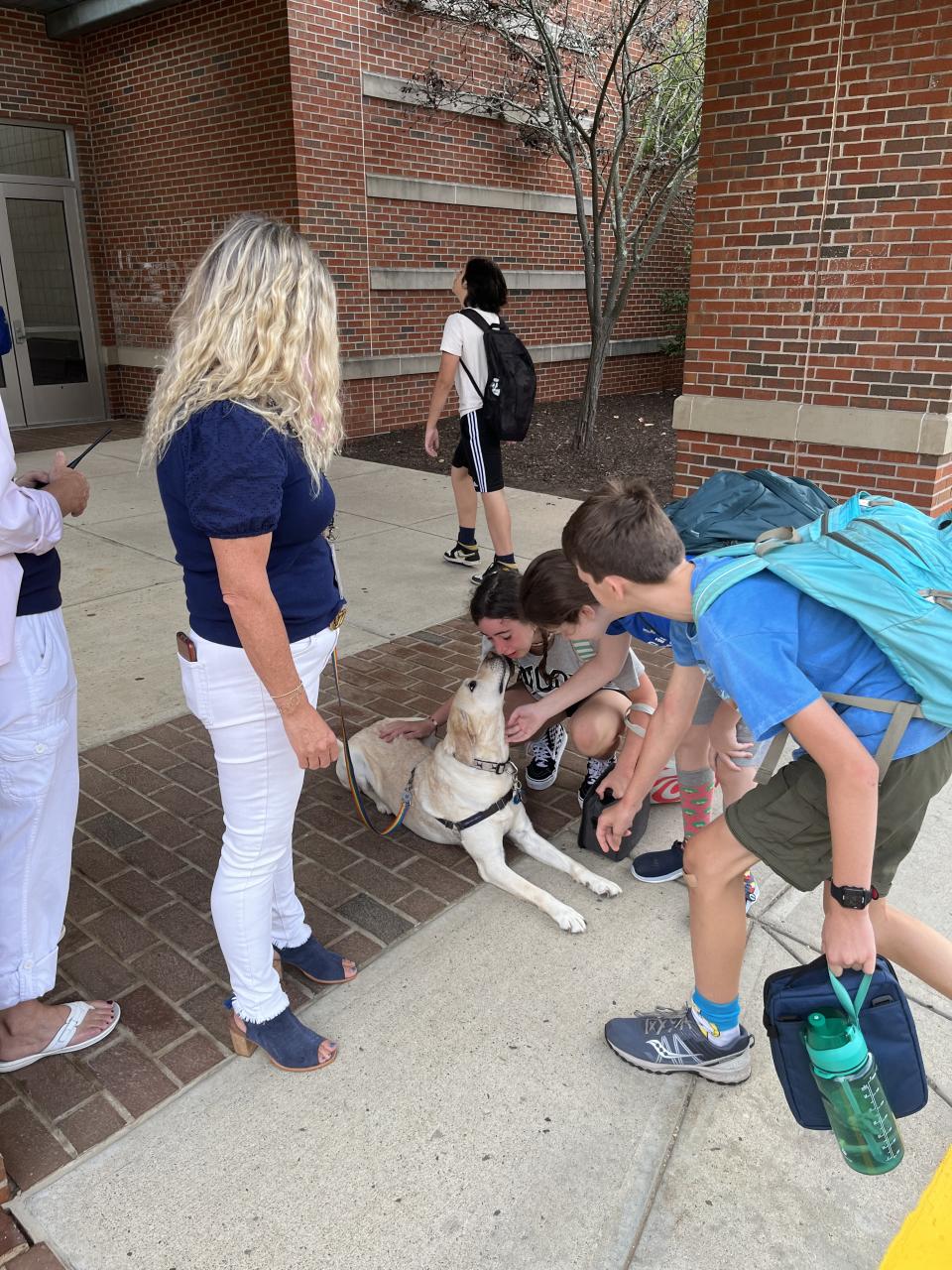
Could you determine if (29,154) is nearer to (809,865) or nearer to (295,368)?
(295,368)

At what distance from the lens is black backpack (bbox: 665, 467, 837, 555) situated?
2.71m

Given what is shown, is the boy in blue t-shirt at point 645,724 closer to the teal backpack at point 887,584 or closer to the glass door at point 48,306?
the teal backpack at point 887,584

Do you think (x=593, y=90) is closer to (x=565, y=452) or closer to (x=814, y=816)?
(x=565, y=452)

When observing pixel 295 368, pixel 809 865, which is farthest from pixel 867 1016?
pixel 295 368

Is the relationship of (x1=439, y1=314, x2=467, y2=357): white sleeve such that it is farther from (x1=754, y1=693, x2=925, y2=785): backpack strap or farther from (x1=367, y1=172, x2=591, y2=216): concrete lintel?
(x1=367, y1=172, x2=591, y2=216): concrete lintel

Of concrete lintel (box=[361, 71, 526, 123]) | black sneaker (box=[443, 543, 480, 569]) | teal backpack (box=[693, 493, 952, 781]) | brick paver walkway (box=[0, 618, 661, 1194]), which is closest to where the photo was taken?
teal backpack (box=[693, 493, 952, 781])

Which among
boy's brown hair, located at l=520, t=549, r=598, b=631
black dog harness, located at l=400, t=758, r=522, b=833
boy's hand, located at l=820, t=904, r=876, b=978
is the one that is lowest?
black dog harness, located at l=400, t=758, r=522, b=833

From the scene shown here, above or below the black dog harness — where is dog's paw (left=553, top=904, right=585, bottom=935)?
below

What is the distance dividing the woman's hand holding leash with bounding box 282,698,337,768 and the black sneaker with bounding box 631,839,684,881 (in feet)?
5.19

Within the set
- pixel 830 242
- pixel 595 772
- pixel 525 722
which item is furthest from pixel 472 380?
pixel 525 722

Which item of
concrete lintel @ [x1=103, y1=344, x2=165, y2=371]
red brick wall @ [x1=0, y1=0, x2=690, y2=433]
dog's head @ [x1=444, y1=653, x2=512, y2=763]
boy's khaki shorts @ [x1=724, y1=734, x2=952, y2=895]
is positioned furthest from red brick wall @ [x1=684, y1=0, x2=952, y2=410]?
concrete lintel @ [x1=103, y1=344, x2=165, y2=371]

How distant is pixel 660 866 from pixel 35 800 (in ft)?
6.58

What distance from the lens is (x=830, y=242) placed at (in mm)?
5922

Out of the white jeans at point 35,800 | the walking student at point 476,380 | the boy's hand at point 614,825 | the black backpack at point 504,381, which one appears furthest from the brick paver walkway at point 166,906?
the black backpack at point 504,381
